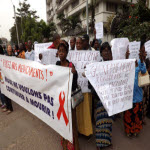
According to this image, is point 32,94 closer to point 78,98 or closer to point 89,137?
point 78,98

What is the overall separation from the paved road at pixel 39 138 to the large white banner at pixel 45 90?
57 cm

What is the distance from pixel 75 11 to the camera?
24375mm

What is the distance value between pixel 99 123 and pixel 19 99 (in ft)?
5.34

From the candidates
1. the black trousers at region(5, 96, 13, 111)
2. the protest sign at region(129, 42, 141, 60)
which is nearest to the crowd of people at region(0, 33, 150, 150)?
the protest sign at region(129, 42, 141, 60)

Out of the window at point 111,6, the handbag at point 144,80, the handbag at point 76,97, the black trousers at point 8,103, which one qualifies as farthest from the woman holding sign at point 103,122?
the window at point 111,6

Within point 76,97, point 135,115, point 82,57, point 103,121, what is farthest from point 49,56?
point 135,115

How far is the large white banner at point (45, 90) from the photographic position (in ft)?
5.56

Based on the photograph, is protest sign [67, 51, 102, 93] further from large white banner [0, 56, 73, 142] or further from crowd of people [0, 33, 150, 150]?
large white banner [0, 56, 73, 142]

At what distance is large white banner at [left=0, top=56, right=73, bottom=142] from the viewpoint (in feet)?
5.56

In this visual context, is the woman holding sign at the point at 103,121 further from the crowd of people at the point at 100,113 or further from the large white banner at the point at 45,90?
the large white banner at the point at 45,90

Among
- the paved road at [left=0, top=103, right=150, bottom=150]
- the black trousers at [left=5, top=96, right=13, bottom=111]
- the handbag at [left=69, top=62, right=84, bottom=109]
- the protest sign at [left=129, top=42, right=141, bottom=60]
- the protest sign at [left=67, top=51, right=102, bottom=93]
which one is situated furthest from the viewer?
the black trousers at [left=5, top=96, right=13, bottom=111]

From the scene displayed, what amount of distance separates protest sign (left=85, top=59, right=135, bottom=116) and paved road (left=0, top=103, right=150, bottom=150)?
34.5 inches

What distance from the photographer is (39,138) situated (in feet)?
8.28

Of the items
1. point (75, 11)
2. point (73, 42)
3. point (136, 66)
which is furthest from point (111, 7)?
point (136, 66)
